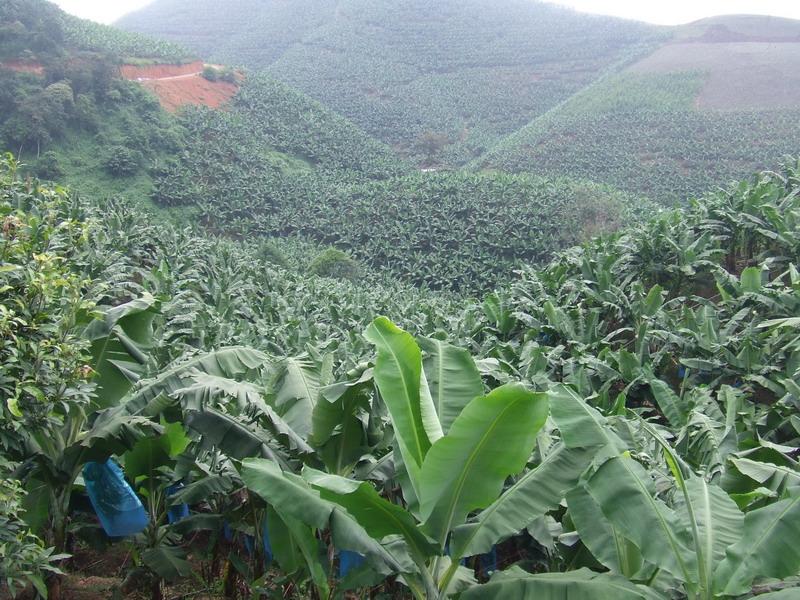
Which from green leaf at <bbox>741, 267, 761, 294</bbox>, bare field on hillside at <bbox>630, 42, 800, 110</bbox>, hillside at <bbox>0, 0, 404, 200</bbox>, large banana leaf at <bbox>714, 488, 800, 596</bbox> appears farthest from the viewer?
bare field on hillside at <bbox>630, 42, 800, 110</bbox>

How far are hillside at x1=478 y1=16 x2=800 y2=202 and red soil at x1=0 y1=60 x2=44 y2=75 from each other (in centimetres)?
3079

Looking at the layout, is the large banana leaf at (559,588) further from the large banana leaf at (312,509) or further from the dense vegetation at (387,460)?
the large banana leaf at (312,509)

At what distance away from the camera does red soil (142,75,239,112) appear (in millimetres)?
45928

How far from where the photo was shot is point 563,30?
9519cm

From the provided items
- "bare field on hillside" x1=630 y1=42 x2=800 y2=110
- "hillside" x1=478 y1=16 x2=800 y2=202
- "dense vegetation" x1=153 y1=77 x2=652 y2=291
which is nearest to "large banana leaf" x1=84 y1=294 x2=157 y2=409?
"dense vegetation" x1=153 y1=77 x2=652 y2=291

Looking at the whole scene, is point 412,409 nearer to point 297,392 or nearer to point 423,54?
point 297,392

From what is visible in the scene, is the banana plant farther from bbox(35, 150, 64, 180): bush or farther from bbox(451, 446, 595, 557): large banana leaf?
bbox(35, 150, 64, 180): bush

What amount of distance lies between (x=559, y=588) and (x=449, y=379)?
1241 millimetres

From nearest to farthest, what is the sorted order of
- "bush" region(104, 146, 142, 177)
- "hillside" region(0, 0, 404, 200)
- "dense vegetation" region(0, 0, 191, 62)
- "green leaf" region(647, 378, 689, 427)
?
"green leaf" region(647, 378, 689, 427)
"hillside" region(0, 0, 404, 200)
"bush" region(104, 146, 142, 177)
"dense vegetation" region(0, 0, 191, 62)

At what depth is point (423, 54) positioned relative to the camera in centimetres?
9075

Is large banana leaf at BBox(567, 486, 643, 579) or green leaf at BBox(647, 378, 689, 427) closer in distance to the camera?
large banana leaf at BBox(567, 486, 643, 579)

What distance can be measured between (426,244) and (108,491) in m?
29.4

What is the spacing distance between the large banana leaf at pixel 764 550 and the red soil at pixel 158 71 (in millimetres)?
48268

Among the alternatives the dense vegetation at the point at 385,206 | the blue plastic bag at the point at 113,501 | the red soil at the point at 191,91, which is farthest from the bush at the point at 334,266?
the blue plastic bag at the point at 113,501
